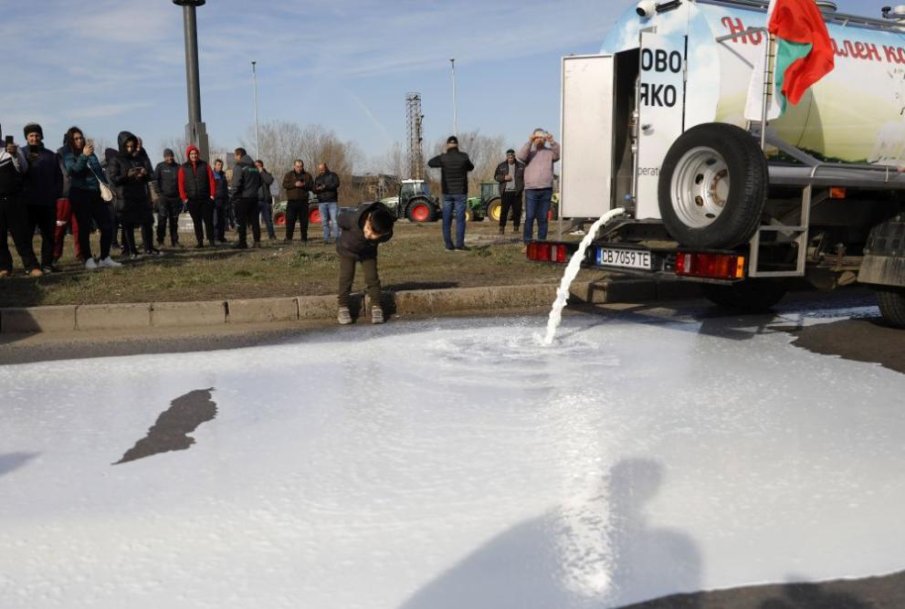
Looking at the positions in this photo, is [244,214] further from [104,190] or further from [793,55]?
[793,55]

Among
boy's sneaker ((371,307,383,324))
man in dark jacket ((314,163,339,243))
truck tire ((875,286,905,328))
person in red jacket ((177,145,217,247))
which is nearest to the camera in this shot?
truck tire ((875,286,905,328))

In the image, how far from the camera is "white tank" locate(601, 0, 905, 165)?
6.46 m

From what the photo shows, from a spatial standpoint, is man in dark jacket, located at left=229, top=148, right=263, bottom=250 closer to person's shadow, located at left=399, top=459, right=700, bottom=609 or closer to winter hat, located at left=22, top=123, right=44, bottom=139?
winter hat, located at left=22, top=123, right=44, bottom=139

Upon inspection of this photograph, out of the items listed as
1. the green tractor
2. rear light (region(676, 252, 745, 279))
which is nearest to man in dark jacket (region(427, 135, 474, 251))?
rear light (region(676, 252, 745, 279))

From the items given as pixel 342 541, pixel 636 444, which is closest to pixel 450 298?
pixel 636 444

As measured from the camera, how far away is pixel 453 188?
1262 centimetres

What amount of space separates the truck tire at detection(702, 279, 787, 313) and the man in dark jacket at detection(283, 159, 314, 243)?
968cm

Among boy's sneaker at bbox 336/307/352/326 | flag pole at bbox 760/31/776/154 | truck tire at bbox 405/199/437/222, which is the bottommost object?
boy's sneaker at bbox 336/307/352/326

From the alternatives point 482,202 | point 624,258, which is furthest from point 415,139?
point 624,258

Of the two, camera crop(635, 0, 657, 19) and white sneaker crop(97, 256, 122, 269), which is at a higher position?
camera crop(635, 0, 657, 19)

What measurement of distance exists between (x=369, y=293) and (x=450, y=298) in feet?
3.41

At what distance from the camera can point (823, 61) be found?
20.0ft

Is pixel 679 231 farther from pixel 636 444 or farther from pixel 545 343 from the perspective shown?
pixel 636 444

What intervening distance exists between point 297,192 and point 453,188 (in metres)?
4.52
